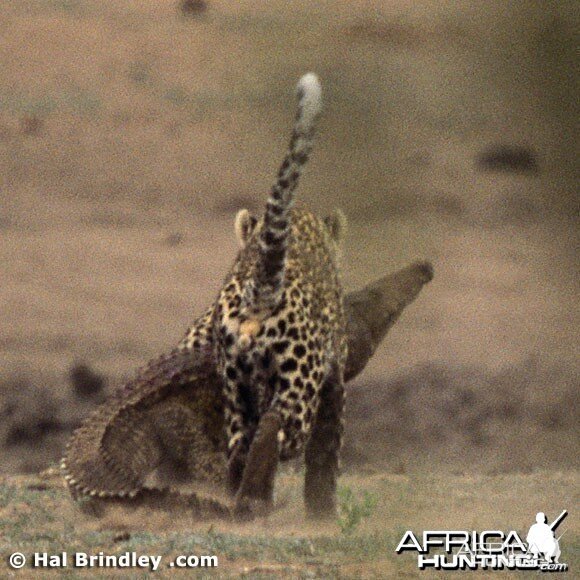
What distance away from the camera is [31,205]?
1045 cm

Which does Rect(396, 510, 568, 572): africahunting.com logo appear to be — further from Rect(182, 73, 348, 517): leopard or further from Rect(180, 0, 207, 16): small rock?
Rect(180, 0, 207, 16): small rock

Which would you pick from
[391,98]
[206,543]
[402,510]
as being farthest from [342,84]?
[206,543]

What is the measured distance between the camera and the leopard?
238 inches

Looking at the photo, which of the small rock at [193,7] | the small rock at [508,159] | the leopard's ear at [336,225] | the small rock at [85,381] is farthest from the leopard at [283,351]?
the small rock at [508,159]

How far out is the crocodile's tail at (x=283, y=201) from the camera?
19.2 feet

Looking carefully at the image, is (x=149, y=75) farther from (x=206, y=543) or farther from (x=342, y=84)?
(x=206, y=543)

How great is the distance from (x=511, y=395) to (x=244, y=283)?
13.7 ft

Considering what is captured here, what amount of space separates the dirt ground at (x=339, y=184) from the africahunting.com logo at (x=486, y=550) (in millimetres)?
3579

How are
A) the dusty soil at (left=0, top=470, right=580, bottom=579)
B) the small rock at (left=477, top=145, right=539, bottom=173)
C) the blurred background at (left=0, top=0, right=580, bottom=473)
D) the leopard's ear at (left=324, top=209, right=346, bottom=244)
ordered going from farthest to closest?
the small rock at (left=477, top=145, right=539, bottom=173), the blurred background at (left=0, top=0, right=580, bottom=473), the leopard's ear at (left=324, top=209, right=346, bottom=244), the dusty soil at (left=0, top=470, right=580, bottom=579)

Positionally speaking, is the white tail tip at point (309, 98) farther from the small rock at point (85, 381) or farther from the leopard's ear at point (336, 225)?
the small rock at point (85, 381)

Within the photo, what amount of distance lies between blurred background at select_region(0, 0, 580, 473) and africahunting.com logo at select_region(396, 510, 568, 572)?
359 cm

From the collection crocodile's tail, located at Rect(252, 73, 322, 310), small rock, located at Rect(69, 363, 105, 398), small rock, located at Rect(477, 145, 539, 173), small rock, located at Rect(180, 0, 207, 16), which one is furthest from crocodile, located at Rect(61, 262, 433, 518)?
small rock, located at Rect(477, 145, 539, 173)

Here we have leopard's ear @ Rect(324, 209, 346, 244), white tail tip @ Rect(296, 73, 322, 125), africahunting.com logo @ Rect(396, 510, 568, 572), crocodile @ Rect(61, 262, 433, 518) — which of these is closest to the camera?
africahunting.com logo @ Rect(396, 510, 568, 572)

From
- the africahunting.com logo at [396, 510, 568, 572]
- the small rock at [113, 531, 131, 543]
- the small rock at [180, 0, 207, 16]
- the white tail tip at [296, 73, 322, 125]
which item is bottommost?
the africahunting.com logo at [396, 510, 568, 572]
